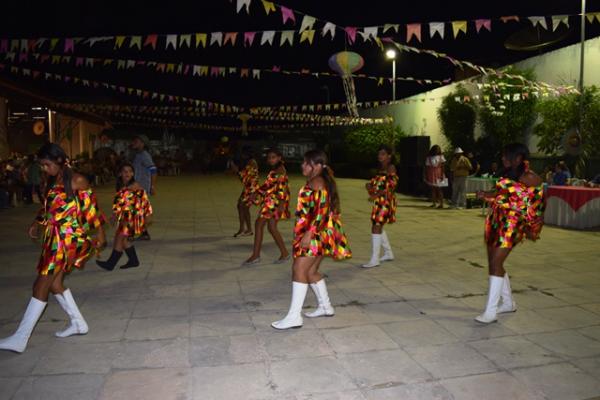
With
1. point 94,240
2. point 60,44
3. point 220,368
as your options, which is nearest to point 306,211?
point 220,368

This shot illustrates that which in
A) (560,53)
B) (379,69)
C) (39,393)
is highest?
(379,69)

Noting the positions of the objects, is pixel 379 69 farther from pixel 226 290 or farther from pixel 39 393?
pixel 39 393

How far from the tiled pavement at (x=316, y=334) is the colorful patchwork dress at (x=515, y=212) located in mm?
766

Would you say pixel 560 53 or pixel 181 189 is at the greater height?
pixel 560 53

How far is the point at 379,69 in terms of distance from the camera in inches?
1202

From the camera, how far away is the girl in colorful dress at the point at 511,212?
4.20m

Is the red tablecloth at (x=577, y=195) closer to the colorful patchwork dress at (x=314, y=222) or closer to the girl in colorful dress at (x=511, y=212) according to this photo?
the girl in colorful dress at (x=511, y=212)

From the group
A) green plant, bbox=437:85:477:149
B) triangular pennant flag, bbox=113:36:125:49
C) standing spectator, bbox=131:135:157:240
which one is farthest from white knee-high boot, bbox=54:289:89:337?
green plant, bbox=437:85:477:149

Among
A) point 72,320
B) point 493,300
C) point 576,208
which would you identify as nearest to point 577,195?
point 576,208

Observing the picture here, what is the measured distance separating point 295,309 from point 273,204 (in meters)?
2.39

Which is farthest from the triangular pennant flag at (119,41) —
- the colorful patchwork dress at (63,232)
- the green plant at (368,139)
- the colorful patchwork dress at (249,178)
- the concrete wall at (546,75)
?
the green plant at (368,139)

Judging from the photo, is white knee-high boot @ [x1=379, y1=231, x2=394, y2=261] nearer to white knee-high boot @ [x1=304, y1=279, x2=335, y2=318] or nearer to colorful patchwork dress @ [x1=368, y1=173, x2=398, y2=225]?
colorful patchwork dress @ [x1=368, y1=173, x2=398, y2=225]

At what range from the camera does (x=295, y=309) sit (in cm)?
412

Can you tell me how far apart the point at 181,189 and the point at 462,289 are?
1516 centimetres
